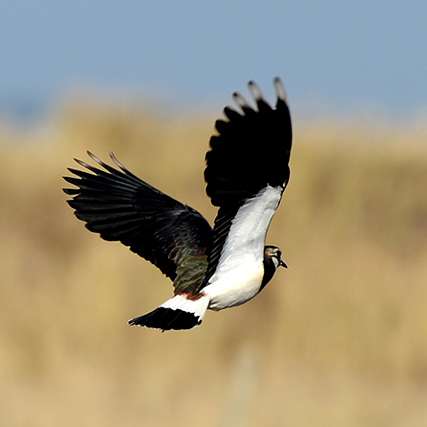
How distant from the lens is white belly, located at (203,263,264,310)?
618 cm

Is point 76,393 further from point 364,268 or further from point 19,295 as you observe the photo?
point 364,268

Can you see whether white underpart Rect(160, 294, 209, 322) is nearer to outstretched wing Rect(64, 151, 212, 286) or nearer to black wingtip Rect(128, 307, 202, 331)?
black wingtip Rect(128, 307, 202, 331)

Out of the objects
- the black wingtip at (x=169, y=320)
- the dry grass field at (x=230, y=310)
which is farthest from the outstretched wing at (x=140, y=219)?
the dry grass field at (x=230, y=310)

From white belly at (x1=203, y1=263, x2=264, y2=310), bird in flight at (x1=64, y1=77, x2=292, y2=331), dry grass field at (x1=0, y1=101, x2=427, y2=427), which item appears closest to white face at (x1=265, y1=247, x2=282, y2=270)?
bird in flight at (x1=64, y1=77, x2=292, y2=331)

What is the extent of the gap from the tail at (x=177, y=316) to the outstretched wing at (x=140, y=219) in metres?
0.49

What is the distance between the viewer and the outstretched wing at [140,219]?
22.4 feet

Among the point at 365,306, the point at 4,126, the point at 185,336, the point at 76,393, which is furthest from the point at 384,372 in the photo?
the point at 4,126

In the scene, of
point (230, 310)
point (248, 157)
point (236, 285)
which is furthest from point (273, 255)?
point (230, 310)

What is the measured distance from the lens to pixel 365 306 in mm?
11781

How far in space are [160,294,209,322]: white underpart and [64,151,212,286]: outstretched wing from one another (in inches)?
16.6

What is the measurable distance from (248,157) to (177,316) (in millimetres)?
972

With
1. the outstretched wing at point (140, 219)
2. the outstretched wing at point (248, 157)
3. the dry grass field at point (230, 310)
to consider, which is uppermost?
the outstretched wing at point (248, 157)

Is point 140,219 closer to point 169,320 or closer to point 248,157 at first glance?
point 169,320

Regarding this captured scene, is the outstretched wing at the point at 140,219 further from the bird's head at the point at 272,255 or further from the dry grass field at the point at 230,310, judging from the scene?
the dry grass field at the point at 230,310
